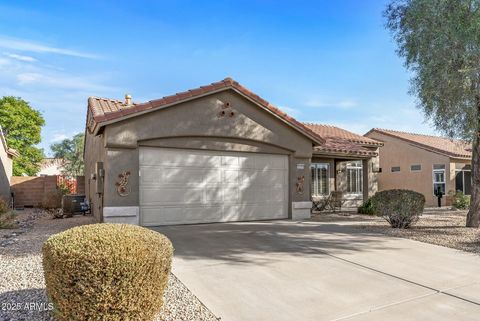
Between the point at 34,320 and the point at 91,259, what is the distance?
1471mm

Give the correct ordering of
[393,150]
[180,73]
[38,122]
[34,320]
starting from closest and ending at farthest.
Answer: [34,320]
[180,73]
[393,150]
[38,122]

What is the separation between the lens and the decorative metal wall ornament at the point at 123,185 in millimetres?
10305

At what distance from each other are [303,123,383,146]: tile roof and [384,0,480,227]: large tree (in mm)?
8040

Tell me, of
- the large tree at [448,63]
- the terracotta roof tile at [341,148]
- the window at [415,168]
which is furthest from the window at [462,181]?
the large tree at [448,63]

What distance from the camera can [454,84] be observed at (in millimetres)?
10430

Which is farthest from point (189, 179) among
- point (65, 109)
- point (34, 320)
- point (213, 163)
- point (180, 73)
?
point (65, 109)

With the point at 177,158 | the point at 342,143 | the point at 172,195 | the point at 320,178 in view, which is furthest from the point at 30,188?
the point at 342,143

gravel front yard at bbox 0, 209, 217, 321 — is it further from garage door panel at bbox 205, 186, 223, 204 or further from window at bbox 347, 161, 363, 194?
window at bbox 347, 161, 363, 194

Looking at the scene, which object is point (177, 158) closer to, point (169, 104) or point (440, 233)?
point (169, 104)

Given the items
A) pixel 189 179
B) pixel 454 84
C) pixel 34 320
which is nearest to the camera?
pixel 34 320

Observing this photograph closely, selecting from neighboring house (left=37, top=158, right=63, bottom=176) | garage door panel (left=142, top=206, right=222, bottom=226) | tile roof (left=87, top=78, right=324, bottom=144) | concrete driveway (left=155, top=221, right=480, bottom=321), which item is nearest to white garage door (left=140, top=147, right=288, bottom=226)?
garage door panel (left=142, top=206, right=222, bottom=226)

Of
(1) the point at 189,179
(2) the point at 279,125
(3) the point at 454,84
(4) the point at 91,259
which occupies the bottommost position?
(4) the point at 91,259

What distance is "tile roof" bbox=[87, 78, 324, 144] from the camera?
10156 millimetres

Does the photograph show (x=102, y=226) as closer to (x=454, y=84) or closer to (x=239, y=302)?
(x=239, y=302)
